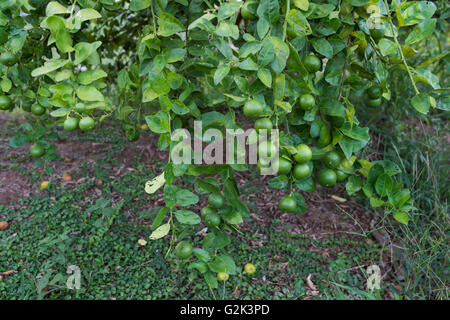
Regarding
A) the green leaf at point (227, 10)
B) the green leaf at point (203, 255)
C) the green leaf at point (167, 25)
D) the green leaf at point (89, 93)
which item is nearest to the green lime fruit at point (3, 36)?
the green leaf at point (89, 93)

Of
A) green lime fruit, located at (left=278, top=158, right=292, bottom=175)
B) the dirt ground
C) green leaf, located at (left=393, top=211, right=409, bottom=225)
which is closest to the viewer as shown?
green lime fruit, located at (left=278, top=158, right=292, bottom=175)

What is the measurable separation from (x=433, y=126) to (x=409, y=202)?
1806 mm

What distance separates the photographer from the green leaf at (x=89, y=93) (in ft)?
3.38

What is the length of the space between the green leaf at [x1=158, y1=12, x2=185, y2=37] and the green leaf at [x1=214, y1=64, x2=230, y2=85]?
219mm

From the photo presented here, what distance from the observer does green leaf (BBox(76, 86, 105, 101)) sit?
Result: 40.6 inches

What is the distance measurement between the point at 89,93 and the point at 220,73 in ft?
1.28

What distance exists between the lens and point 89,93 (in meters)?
1.04

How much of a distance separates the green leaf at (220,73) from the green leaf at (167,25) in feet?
0.72

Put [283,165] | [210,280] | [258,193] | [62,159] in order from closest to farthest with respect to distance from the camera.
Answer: [283,165]
[210,280]
[258,193]
[62,159]

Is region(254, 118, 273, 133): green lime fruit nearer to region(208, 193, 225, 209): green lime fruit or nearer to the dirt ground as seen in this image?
region(208, 193, 225, 209): green lime fruit

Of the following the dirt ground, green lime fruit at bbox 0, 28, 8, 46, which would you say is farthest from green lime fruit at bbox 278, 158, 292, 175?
the dirt ground

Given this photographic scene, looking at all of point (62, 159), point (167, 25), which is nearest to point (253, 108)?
point (167, 25)

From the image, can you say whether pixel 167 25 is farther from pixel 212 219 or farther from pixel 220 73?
pixel 212 219

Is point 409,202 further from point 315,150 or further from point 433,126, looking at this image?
point 433,126
